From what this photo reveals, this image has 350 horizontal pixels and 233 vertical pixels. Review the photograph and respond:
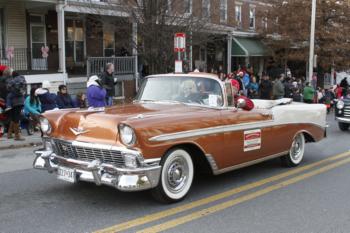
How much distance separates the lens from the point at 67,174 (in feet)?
18.1

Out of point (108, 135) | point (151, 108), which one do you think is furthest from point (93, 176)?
point (151, 108)

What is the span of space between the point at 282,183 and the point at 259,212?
1.52 m

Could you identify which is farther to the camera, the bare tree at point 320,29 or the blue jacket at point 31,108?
the bare tree at point 320,29

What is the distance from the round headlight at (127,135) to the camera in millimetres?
5141

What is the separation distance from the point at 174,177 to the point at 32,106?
286 inches

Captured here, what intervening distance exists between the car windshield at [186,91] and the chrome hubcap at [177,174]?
1.17 m

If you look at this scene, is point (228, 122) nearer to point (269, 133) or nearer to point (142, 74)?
point (269, 133)

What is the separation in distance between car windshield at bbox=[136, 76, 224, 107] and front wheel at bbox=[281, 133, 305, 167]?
6.72 ft

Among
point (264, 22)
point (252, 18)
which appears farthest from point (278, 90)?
point (252, 18)

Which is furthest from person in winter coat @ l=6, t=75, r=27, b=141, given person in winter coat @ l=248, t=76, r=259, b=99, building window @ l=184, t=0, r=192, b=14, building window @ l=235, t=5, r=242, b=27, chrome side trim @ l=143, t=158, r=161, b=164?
building window @ l=235, t=5, r=242, b=27

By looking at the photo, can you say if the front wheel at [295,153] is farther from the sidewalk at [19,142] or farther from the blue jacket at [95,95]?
the sidewalk at [19,142]

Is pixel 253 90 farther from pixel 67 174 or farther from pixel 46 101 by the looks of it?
pixel 67 174

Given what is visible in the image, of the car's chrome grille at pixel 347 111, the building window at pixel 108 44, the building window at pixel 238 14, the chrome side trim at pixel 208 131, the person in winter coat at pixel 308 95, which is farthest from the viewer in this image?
the building window at pixel 238 14

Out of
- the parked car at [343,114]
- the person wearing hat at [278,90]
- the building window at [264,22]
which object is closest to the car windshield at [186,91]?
the parked car at [343,114]
